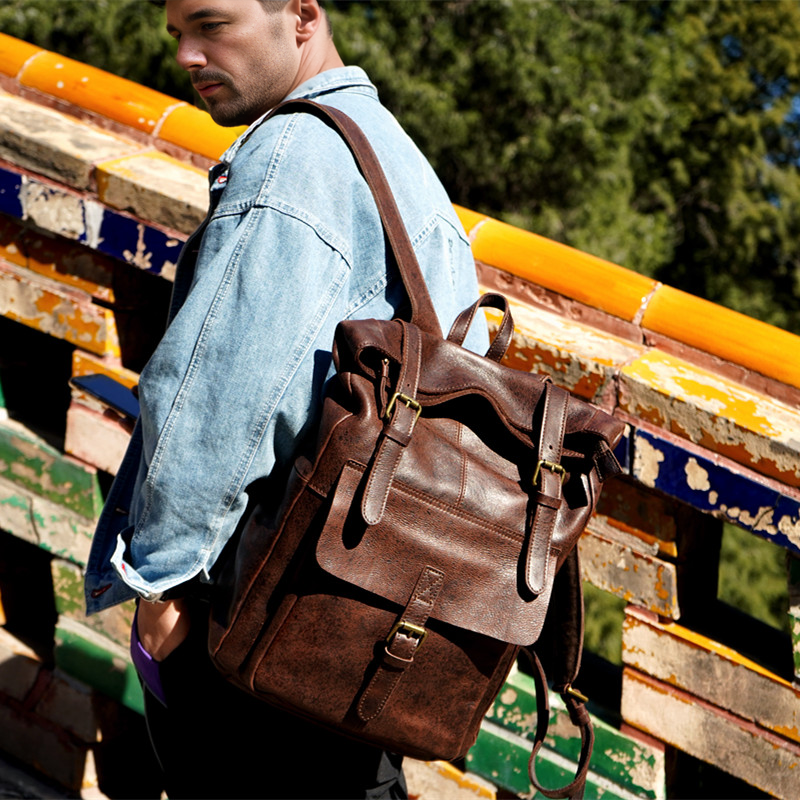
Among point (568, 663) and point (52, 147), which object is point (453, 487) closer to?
point (568, 663)

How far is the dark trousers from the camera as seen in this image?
4.98 ft

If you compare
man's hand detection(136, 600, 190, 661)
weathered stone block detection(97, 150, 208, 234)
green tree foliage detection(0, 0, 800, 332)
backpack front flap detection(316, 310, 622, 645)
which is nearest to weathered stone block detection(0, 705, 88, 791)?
man's hand detection(136, 600, 190, 661)

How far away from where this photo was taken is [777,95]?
15578 millimetres

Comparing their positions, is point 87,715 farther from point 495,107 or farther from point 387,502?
point 495,107

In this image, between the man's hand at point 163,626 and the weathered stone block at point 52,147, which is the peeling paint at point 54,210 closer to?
the weathered stone block at point 52,147

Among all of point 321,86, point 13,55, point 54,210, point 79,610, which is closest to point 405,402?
point 321,86

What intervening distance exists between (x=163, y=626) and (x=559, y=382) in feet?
2.88

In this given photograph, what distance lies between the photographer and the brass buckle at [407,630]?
4.25 ft

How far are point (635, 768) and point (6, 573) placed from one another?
1909 millimetres

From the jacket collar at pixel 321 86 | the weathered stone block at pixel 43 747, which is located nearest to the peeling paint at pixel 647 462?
the jacket collar at pixel 321 86

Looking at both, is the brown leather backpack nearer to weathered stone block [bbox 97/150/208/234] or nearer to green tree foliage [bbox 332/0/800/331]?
weathered stone block [bbox 97/150/208/234]

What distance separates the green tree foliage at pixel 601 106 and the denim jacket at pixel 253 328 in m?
8.93

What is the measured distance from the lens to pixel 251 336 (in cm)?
127

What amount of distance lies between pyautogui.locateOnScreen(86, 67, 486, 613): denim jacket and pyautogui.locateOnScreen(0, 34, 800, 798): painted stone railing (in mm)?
556
